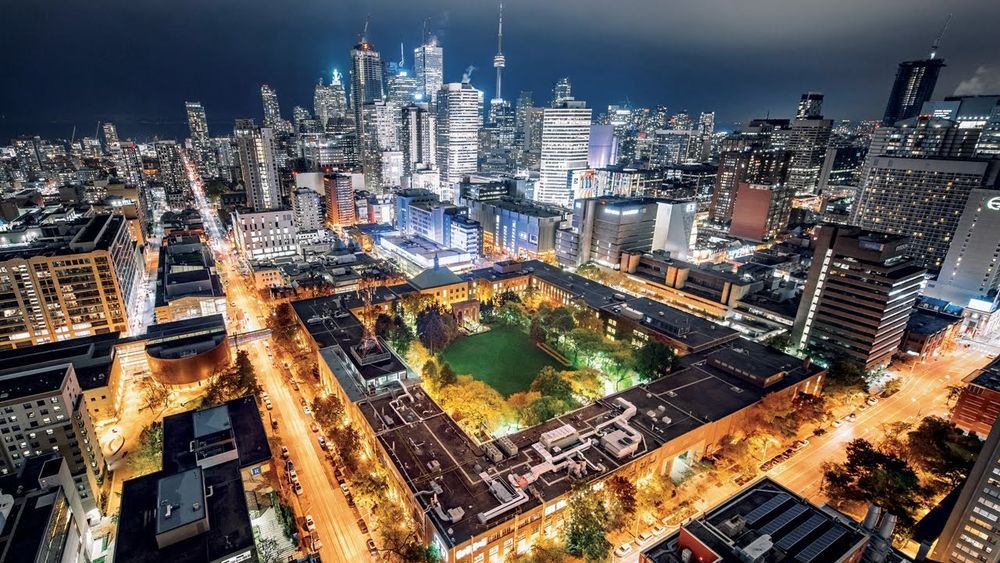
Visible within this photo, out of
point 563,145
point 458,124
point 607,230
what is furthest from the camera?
point 458,124

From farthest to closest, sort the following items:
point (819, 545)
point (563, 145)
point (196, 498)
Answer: point (563, 145)
point (196, 498)
point (819, 545)

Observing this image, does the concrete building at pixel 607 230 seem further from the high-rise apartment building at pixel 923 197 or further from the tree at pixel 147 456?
the tree at pixel 147 456

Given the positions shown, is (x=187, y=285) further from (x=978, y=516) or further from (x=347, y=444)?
(x=978, y=516)

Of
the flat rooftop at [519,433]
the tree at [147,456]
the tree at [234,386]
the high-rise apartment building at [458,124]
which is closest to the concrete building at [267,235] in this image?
the tree at [234,386]

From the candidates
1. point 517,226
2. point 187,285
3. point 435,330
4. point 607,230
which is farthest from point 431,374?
point 517,226

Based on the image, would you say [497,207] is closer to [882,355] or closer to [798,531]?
[882,355]
